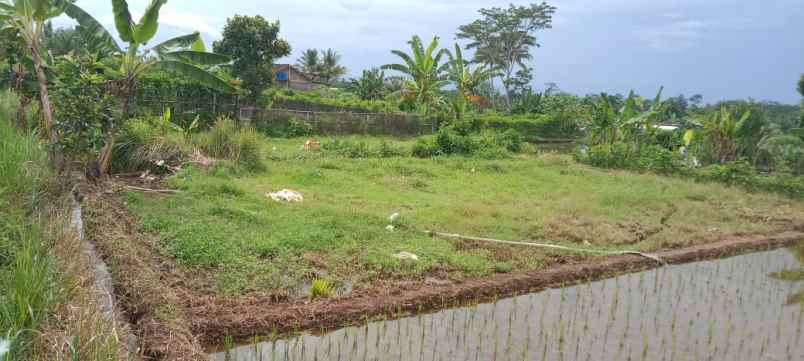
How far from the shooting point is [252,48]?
61.7 ft

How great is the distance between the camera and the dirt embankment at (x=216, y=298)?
425 cm

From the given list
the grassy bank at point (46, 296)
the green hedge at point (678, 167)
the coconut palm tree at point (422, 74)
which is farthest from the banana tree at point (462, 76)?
the grassy bank at point (46, 296)

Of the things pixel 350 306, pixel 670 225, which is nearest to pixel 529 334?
pixel 350 306

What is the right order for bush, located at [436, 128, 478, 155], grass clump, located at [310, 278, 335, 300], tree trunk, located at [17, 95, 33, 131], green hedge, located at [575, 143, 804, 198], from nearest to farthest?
grass clump, located at [310, 278, 335, 300] → tree trunk, located at [17, 95, 33, 131] → green hedge, located at [575, 143, 804, 198] → bush, located at [436, 128, 478, 155]

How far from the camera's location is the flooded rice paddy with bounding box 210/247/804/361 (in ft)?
15.0

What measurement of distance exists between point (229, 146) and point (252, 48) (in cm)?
855

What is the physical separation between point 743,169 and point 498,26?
89.0 feet

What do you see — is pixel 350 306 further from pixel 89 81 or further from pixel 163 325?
pixel 89 81

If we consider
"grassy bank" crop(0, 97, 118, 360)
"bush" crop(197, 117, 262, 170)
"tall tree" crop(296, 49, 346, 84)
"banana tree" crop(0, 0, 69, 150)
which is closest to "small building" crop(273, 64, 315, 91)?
"tall tree" crop(296, 49, 346, 84)

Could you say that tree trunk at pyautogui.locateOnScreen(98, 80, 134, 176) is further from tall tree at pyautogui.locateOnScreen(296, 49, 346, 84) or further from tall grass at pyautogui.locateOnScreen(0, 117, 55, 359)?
tall tree at pyautogui.locateOnScreen(296, 49, 346, 84)

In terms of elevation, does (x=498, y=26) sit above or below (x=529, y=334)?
above

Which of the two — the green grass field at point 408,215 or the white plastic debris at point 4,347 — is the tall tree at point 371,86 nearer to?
the green grass field at point 408,215

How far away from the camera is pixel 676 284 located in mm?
6609

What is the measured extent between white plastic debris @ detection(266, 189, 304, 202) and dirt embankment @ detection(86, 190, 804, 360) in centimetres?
226
